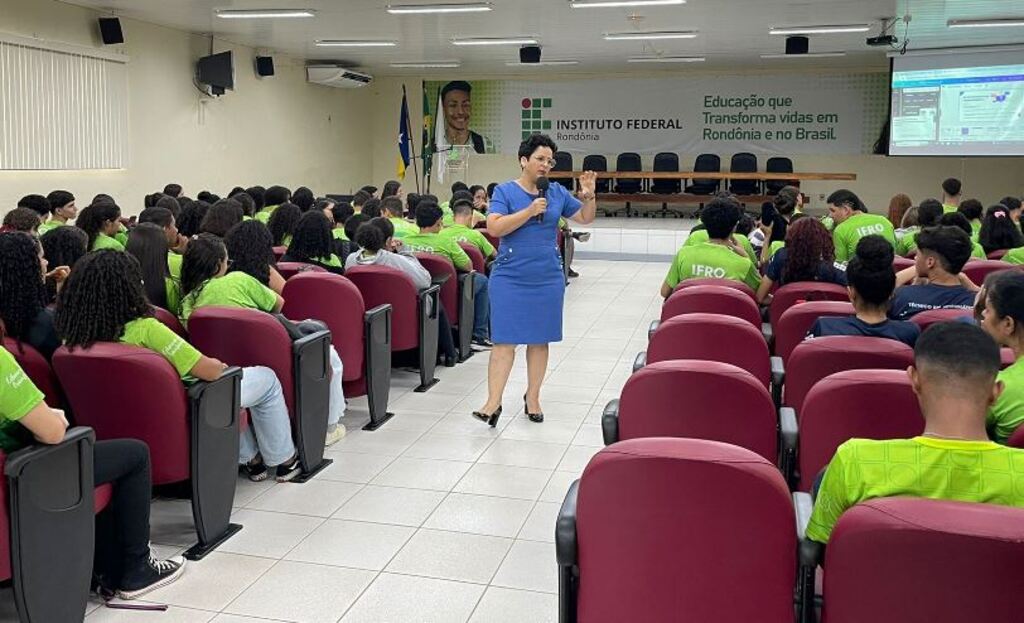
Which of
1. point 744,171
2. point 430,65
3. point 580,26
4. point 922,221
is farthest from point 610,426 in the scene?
point 430,65

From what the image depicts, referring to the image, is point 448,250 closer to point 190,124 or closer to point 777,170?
point 190,124

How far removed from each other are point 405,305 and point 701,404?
317 centimetres

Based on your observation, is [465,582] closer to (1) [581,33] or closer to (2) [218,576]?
(2) [218,576]

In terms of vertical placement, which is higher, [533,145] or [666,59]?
[666,59]

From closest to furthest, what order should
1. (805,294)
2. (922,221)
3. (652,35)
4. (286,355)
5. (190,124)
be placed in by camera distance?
(286,355), (805,294), (922,221), (652,35), (190,124)

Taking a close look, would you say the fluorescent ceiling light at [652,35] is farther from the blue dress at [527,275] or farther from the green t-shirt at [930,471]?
the green t-shirt at [930,471]

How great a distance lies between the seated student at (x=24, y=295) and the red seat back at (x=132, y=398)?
0.55 feet

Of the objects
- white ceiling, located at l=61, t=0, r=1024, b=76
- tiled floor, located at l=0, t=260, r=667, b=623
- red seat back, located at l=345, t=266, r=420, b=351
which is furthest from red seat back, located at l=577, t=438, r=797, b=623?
white ceiling, located at l=61, t=0, r=1024, b=76

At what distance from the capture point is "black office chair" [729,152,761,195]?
15.6 m

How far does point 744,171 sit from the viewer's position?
15.8 meters

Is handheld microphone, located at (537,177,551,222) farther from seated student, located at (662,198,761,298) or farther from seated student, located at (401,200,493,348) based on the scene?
seated student, located at (401,200,493,348)

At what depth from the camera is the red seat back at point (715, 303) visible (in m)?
4.29

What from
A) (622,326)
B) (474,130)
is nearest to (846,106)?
(474,130)

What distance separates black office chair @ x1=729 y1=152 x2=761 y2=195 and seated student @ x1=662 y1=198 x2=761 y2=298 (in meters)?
10.9
